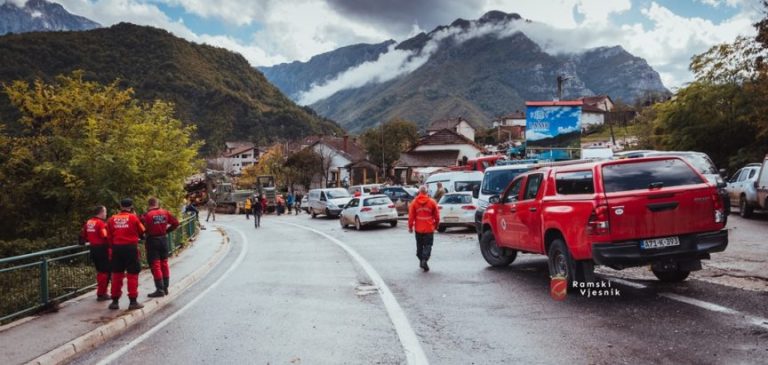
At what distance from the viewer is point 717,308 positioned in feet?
22.3

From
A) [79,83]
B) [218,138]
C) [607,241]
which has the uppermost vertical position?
[218,138]

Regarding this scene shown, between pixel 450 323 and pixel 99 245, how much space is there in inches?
250

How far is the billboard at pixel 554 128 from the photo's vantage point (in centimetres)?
2403

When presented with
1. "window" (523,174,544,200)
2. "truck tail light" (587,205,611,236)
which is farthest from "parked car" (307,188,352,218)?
"truck tail light" (587,205,611,236)

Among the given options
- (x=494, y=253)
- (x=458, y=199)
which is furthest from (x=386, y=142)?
(x=494, y=253)

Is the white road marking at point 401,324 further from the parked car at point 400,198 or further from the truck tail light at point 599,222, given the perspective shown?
the parked car at point 400,198

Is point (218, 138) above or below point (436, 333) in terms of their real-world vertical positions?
above

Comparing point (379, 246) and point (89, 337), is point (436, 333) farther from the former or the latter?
point (379, 246)

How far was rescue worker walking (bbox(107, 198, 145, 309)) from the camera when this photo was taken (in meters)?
8.86

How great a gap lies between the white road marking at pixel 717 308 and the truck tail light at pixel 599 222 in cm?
137

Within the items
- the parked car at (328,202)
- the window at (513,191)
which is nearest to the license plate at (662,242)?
the window at (513,191)

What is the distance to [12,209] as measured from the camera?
17.4m

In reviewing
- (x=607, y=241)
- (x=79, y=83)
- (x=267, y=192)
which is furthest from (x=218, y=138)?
(x=607, y=241)

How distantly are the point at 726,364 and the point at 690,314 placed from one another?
193 cm
